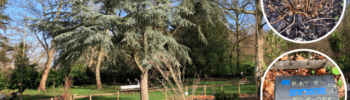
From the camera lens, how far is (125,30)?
408 inches

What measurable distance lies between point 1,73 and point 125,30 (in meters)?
14.3

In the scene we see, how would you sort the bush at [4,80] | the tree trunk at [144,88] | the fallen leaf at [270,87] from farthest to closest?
the bush at [4,80]
the tree trunk at [144,88]
the fallen leaf at [270,87]

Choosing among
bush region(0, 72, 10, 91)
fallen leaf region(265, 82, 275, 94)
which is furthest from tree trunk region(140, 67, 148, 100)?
bush region(0, 72, 10, 91)

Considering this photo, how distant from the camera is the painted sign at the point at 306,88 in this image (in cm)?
200

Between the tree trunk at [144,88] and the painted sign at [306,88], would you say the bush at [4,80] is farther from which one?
the painted sign at [306,88]

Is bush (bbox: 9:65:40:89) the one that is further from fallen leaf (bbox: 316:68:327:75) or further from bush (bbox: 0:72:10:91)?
fallen leaf (bbox: 316:68:327:75)

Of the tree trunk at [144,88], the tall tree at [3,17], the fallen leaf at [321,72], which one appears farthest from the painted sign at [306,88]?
the tall tree at [3,17]

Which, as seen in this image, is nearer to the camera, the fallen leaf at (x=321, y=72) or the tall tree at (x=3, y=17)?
the fallen leaf at (x=321, y=72)

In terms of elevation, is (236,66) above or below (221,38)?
below

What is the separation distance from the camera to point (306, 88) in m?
1.99

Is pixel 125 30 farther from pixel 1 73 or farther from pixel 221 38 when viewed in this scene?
pixel 1 73

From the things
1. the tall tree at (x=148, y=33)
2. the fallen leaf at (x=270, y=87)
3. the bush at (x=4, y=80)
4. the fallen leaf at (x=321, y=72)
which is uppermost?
the tall tree at (x=148, y=33)

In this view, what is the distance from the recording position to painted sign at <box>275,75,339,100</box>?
1997 mm

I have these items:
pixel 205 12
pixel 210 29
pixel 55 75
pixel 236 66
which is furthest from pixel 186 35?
pixel 55 75
